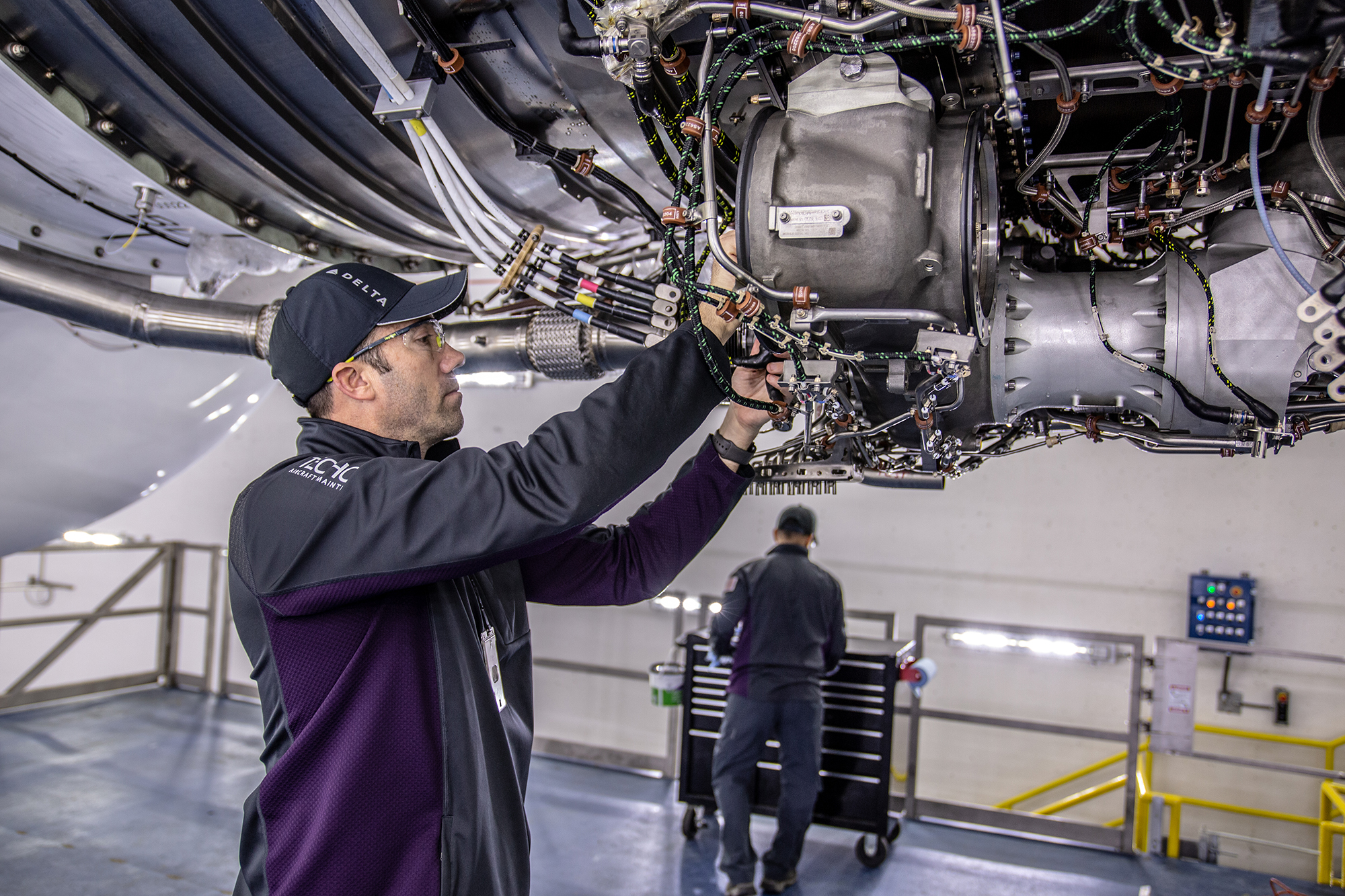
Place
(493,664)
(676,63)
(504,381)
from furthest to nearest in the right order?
(504,381), (493,664), (676,63)

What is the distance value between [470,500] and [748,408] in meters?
Result: 0.47

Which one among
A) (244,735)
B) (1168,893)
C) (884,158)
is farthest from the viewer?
(244,735)

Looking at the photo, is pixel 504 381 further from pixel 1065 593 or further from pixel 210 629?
pixel 1065 593

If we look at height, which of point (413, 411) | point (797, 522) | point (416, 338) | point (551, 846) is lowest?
point (551, 846)

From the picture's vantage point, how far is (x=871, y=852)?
3.99 m

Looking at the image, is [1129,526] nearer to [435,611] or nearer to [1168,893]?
[1168,893]

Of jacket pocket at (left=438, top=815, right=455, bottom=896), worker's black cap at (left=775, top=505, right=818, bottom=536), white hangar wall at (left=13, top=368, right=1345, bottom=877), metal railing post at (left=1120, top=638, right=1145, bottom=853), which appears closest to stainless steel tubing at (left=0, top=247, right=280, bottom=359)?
jacket pocket at (left=438, top=815, right=455, bottom=896)

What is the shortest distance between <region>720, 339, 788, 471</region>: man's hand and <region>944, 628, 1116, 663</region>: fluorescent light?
3255 mm

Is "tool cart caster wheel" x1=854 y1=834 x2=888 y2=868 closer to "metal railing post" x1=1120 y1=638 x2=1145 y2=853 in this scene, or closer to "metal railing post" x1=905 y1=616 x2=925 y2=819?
"metal railing post" x1=905 y1=616 x2=925 y2=819

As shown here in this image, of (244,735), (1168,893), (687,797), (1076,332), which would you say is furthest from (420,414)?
(244,735)

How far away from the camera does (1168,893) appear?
368cm

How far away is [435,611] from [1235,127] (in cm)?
130

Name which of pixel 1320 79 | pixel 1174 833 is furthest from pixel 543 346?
pixel 1174 833

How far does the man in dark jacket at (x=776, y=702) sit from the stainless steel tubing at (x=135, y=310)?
2301mm
